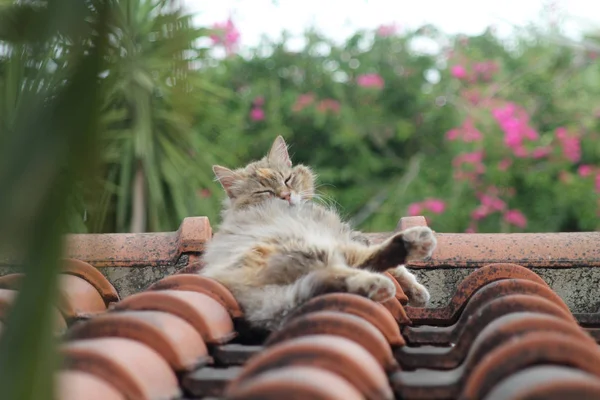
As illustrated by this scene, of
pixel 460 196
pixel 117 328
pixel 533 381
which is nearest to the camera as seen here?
pixel 533 381

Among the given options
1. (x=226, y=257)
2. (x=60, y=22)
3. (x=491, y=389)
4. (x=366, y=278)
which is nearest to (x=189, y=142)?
(x=226, y=257)

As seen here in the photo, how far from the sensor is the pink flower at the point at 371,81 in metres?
7.70

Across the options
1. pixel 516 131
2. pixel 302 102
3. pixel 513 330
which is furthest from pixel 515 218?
pixel 513 330

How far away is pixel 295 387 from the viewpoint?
89 cm

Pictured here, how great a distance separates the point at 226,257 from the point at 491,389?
1.22 metres

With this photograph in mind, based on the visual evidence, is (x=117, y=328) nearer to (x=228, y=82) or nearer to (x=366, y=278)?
(x=366, y=278)

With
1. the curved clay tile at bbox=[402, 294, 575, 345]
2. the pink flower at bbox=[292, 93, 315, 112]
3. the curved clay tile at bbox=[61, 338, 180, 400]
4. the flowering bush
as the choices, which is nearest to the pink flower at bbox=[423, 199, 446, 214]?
the flowering bush

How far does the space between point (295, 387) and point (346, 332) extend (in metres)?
0.42

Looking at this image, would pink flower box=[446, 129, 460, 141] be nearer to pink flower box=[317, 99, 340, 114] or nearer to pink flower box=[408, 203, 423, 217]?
pink flower box=[408, 203, 423, 217]

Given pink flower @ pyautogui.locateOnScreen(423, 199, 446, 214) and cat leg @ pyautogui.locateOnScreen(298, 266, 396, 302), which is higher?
pink flower @ pyautogui.locateOnScreen(423, 199, 446, 214)

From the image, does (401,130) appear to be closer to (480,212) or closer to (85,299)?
(480,212)

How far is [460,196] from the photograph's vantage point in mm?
6684

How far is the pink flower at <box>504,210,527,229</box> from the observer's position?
6285 millimetres

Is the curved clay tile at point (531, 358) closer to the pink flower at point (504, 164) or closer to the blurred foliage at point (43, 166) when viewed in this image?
the blurred foliage at point (43, 166)
